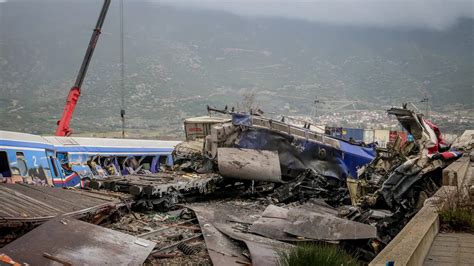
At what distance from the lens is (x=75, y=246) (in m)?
6.62

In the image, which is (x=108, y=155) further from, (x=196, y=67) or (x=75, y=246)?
(x=196, y=67)

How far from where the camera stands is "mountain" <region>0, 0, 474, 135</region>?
83.8 meters

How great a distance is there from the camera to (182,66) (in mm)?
125562

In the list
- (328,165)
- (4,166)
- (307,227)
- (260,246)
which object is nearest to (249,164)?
(328,165)

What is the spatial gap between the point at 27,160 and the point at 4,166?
0.92 m

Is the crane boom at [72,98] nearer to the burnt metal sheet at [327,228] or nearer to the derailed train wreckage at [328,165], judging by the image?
the derailed train wreckage at [328,165]

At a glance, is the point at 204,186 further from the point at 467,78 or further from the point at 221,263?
the point at 467,78

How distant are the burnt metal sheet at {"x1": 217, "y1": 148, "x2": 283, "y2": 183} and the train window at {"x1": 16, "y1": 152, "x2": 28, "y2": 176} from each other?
250 inches

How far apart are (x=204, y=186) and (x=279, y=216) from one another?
178 inches

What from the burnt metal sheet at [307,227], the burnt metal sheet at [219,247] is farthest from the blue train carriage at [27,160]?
the burnt metal sheet at [307,227]

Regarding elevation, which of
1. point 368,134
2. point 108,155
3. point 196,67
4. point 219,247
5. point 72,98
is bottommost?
point 368,134

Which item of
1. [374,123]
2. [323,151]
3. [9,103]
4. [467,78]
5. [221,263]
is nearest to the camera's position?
[221,263]

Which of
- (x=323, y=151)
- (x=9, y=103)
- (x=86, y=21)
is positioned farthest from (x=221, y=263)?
(x=86, y=21)

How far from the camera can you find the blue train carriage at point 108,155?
60.1ft
